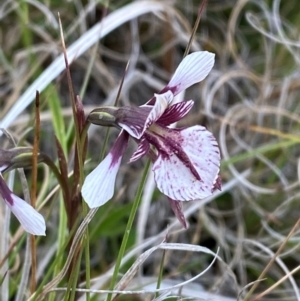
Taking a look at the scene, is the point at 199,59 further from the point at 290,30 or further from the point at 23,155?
the point at 290,30

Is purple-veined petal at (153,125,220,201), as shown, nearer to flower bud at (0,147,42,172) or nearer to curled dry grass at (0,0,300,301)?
flower bud at (0,147,42,172)

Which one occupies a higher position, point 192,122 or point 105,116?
point 105,116

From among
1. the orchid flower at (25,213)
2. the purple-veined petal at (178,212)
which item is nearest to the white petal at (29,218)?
the orchid flower at (25,213)

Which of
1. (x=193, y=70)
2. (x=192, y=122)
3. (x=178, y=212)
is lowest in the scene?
(x=192, y=122)

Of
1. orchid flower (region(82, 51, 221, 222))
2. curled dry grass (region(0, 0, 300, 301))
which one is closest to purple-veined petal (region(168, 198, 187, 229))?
orchid flower (region(82, 51, 221, 222))

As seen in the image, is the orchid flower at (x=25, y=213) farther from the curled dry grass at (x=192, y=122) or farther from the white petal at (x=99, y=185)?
the curled dry grass at (x=192, y=122)

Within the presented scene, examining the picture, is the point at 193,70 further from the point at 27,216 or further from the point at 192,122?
the point at 192,122

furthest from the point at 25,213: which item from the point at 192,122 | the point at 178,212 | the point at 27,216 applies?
the point at 192,122
